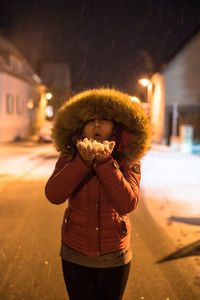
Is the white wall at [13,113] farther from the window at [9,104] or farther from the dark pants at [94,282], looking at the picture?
the dark pants at [94,282]

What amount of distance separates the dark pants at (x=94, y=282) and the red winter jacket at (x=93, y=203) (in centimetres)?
12

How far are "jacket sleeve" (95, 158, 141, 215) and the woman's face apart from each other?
0.28 m

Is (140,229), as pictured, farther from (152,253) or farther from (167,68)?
(167,68)

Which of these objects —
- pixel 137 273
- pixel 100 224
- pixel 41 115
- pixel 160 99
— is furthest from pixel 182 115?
pixel 100 224

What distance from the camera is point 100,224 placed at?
1964mm

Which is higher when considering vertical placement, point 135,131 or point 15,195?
point 135,131

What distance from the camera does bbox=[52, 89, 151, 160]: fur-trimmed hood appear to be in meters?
2.08

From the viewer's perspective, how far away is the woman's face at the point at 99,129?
6.87 feet

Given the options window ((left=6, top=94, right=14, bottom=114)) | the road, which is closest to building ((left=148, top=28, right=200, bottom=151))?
window ((left=6, top=94, right=14, bottom=114))

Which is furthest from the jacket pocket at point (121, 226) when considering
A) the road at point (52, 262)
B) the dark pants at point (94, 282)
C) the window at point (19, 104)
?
the window at point (19, 104)

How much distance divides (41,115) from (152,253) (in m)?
38.4

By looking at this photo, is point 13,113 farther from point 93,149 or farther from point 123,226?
point 93,149

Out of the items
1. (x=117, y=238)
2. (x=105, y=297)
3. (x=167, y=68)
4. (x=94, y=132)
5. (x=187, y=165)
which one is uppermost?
(x=167, y=68)

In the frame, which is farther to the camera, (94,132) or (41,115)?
(41,115)
